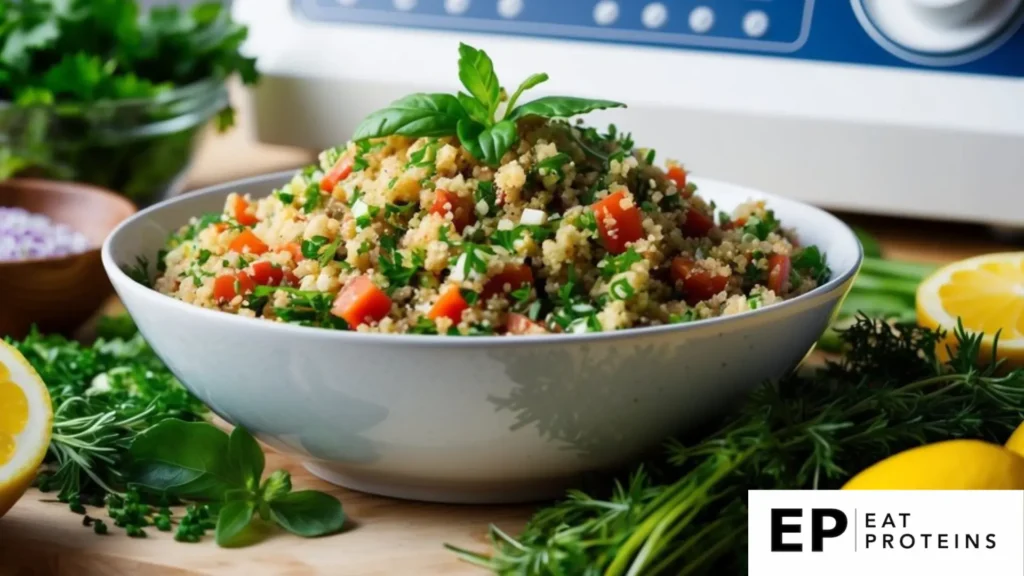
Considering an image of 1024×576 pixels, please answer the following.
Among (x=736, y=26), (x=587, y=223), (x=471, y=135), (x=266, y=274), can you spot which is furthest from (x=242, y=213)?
(x=736, y=26)

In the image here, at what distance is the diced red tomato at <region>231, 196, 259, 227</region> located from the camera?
127cm

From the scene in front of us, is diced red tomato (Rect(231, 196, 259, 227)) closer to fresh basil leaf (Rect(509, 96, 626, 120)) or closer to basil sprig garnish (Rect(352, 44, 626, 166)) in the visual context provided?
basil sprig garnish (Rect(352, 44, 626, 166))

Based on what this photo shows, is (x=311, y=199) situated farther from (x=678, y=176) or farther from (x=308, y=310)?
(x=678, y=176)

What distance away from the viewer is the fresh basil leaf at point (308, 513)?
3.41ft

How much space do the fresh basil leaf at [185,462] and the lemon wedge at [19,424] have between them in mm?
86

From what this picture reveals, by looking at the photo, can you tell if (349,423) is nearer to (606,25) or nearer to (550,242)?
(550,242)

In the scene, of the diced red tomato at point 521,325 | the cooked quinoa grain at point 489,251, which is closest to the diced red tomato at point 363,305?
the cooked quinoa grain at point 489,251

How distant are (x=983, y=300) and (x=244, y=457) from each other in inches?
33.3

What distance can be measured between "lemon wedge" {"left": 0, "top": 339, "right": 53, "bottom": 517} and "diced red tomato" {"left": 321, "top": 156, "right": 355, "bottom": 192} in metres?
0.32

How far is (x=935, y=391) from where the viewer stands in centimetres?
116

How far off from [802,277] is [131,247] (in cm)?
68

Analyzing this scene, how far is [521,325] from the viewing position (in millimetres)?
1014

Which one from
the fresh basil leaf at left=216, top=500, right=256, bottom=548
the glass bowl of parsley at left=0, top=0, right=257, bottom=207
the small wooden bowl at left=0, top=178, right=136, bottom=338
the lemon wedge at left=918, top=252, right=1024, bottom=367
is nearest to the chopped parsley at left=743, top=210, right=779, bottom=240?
the lemon wedge at left=918, top=252, right=1024, bottom=367

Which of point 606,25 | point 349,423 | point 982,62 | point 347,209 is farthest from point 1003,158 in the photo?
point 349,423
